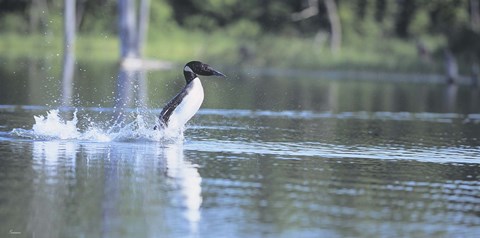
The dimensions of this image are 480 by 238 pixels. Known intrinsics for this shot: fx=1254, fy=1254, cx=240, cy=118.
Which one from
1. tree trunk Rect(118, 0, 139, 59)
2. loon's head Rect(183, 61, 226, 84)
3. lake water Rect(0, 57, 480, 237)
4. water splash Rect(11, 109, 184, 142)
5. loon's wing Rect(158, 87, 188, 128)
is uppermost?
tree trunk Rect(118, 0, 139, 59)

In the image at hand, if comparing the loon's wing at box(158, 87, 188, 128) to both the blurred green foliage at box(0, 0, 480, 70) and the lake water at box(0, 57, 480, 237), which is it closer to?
the lake water at box(0, 57, 480, 237)

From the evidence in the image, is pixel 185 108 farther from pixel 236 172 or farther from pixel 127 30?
pixel 127 30

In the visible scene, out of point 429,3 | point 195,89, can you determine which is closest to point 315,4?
point 429,3

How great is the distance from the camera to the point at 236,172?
48.3ft

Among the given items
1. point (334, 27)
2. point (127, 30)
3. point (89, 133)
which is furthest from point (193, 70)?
point (334, 27)

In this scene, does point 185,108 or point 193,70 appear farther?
point 193,70

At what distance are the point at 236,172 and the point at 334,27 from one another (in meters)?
51.0

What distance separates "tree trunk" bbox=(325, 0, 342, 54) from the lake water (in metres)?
35.5

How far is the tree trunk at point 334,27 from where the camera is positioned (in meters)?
64.3

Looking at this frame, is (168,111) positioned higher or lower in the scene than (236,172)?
higher

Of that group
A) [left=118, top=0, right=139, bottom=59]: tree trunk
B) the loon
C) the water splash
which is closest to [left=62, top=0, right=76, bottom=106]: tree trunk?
[left=118, top=0, right=139, bottom=59]: tree trunk

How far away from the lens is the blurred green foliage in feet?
197

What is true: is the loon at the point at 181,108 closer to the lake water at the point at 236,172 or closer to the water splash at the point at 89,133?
the water splash at the point at 89,133

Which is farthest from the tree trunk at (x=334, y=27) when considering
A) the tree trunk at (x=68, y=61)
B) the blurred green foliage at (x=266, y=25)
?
the tree trunk at (x=68, y=61)
